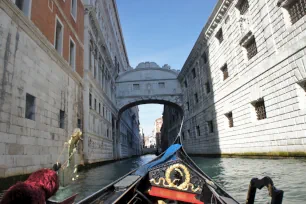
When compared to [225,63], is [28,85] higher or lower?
lower

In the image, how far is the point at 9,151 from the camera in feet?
16.6

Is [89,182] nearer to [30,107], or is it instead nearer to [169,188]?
[30,107]

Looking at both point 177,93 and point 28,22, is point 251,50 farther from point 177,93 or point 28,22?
point 177,93

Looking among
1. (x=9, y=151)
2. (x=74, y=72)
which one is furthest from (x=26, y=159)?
(x=74, y=72)

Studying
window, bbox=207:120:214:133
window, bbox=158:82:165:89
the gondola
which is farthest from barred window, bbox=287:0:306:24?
window, bbox=158:82:165:89

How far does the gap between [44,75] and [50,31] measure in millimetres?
1812

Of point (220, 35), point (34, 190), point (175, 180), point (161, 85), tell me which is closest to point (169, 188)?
point (175, 180)

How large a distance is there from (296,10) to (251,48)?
110 inches

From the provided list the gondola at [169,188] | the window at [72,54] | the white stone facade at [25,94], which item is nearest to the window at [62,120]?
the white stone facade at [25,94]

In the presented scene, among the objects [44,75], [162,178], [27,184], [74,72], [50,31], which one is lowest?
[162,178]

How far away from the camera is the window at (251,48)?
31.6ft

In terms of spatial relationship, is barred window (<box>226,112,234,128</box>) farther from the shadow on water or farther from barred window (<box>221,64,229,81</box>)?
the shadow on water

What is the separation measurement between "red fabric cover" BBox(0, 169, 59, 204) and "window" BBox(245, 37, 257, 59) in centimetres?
1009

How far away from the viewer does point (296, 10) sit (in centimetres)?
715
